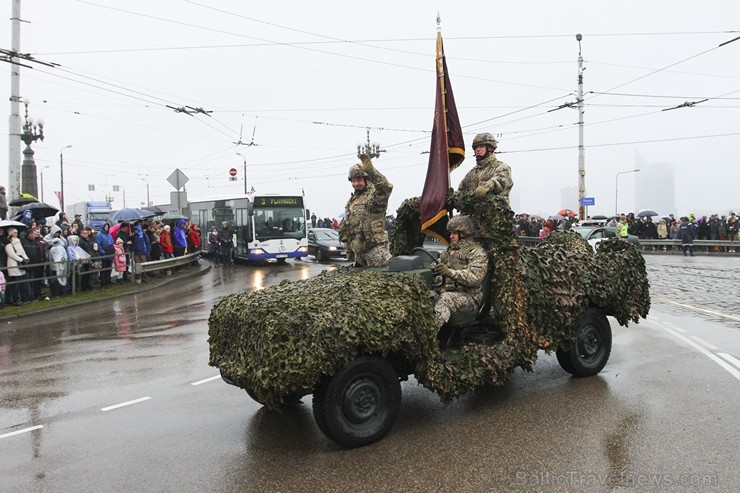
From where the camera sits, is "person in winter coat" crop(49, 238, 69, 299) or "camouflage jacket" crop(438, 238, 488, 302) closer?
"camouflage jacket" crop(438, 238, 488, 302)

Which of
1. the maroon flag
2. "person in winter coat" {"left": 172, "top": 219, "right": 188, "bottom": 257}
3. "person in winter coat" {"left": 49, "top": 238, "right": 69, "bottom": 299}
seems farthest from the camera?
"person in winter coat" {"left": 172, "top": 219, "right": 188, "bottom": 257}

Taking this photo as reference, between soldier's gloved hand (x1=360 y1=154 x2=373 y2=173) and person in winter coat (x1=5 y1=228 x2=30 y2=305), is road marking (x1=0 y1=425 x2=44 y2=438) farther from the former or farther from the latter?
person in winter coat (x1=5 y1=228 x2=30 y2=305)

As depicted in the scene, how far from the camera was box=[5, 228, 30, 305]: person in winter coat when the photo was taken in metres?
13.1

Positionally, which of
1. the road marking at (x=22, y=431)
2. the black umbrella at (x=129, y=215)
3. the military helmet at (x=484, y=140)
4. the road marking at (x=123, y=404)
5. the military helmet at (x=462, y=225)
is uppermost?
the military helmet at (x=484, y=140)

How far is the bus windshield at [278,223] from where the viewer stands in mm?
24703

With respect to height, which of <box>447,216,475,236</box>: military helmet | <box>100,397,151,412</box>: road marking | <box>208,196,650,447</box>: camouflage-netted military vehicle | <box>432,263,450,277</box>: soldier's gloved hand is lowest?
<box>100,397,151,412</box>: road marking

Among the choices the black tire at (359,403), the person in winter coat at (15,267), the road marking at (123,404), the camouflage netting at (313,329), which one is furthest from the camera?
the person in winter coat at (15,267)

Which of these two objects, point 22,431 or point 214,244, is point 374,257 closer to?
point 22,431

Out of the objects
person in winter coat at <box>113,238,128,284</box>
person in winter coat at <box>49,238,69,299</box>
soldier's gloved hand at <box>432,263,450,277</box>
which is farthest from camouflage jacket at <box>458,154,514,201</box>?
person in winter coat at <box>113,238,128,284</box>

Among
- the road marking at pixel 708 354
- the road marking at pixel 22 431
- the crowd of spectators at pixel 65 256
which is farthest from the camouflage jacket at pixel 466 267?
the crowd of spectators at pixel 65 256

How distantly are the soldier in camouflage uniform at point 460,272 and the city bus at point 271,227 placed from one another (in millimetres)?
18877

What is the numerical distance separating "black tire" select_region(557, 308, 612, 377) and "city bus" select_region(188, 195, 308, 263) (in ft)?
61.9

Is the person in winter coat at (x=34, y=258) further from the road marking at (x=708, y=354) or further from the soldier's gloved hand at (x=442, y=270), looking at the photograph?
the road marking at (x=708, y=354)

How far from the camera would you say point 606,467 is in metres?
4.52
